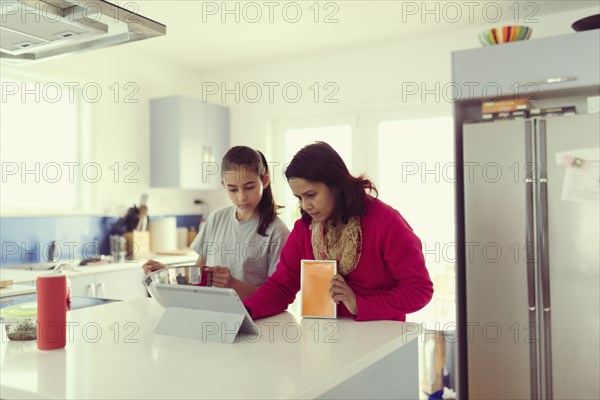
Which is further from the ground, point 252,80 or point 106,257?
point 252,80

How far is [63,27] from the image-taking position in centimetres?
157

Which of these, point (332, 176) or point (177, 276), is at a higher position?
point (332, 176)

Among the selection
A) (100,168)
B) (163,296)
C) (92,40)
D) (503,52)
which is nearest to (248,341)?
(163,296)

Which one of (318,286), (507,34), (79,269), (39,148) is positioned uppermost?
(507,34)

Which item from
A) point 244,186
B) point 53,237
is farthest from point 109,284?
point 244,186

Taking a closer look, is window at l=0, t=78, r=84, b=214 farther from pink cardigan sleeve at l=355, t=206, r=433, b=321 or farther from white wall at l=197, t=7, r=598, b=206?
pink cardigan sleeve at l=355, t=206, r=433, b=321

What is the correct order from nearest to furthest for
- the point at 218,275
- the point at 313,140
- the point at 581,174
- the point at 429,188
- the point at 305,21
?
the point at 218,275, the point at 581,174, the point at 305,21, the point at 429,188, the point at 313,140

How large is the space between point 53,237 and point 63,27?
8.28ft

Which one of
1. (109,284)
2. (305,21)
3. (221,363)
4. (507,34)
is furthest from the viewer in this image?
(305,21)

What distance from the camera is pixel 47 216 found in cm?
373

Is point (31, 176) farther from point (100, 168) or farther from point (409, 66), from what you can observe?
point (409, 66)

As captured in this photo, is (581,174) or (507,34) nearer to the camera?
(581,174)

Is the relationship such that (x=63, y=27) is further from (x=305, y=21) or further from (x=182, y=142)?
(x=182, y=142)

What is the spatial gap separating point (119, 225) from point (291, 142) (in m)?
1.59
